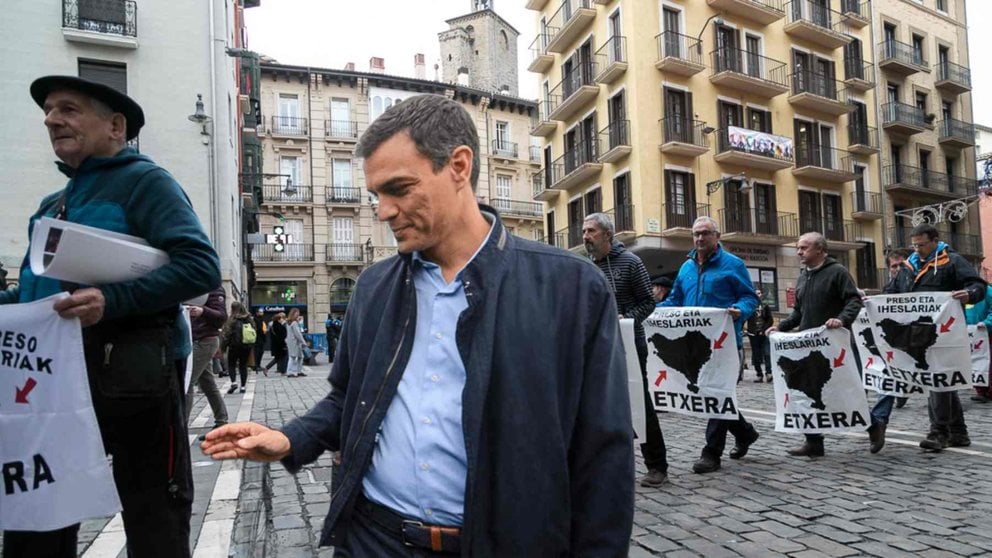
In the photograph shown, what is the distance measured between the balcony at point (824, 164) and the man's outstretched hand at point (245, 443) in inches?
1274

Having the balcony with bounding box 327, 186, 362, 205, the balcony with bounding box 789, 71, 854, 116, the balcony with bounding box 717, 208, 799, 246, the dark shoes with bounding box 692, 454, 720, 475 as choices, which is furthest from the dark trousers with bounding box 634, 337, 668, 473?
the balcony with bounding box 327, 186, 362, 205

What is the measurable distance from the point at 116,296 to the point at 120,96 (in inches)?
29.0

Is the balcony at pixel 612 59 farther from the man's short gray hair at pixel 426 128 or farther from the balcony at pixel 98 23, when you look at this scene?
the man's short gray hair at pixel 426 128

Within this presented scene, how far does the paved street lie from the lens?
13.1ft

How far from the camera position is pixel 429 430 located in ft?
5.58

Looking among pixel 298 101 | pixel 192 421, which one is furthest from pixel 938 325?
pixel 298 101

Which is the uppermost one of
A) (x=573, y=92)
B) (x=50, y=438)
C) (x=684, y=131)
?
(x=573, y=92)

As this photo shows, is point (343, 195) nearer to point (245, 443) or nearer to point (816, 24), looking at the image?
point (816, 24)

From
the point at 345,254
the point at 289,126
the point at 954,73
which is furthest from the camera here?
the point at 345,254

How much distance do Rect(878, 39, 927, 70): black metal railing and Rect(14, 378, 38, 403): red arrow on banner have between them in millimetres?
39221

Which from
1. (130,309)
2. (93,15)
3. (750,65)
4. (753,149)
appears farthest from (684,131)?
(130,309)

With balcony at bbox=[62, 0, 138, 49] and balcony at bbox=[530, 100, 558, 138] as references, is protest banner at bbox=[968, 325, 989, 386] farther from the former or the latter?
balcony at bbox=[530, 100, 558, 138]

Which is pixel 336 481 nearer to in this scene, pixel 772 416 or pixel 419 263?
pixel 419 263

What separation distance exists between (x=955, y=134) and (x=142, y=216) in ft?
144
